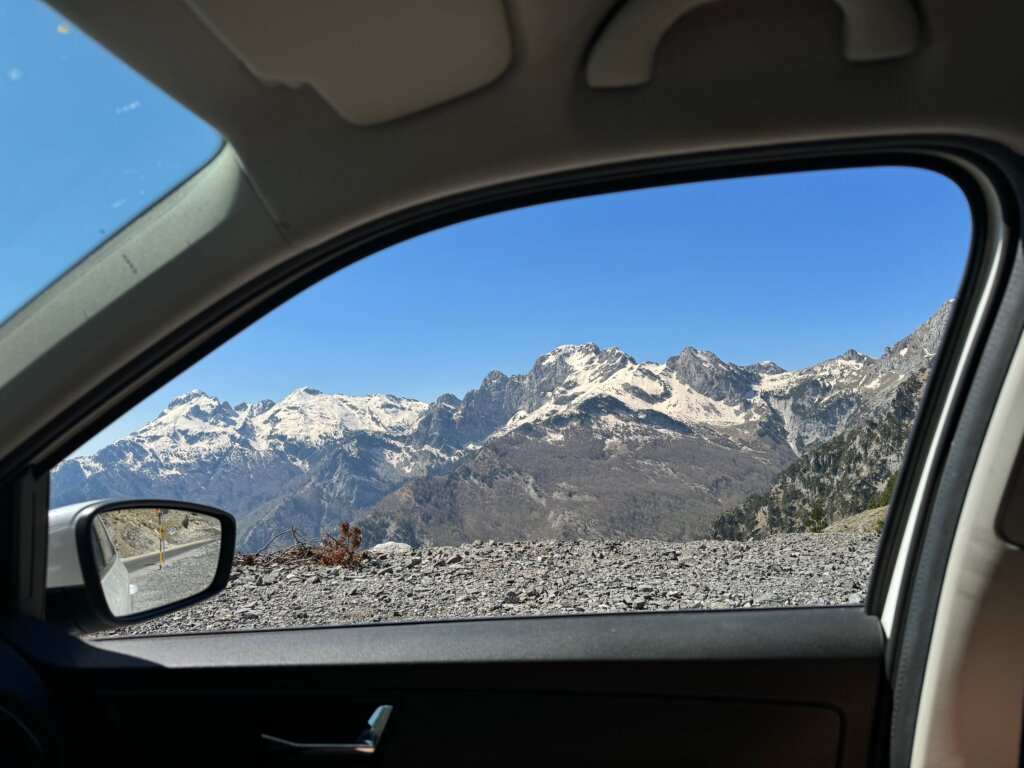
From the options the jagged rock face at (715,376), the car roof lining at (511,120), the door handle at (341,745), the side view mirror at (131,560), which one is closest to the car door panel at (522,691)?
the door handle at (341,745)

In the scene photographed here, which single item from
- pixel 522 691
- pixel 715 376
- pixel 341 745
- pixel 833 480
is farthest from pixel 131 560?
pixel 833 480

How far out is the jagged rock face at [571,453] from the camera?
2.71 meters

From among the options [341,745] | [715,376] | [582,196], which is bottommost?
[341,745]

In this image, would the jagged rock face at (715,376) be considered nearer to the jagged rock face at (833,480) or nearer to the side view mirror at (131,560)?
the jagged rock face at (833,480)

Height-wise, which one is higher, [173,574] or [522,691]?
[173,574]

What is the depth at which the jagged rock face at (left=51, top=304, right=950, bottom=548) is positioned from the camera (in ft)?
8.91

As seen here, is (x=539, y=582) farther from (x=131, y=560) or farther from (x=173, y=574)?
(x=131, y=560)

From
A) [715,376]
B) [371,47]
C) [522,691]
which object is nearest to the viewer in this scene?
[371,47]

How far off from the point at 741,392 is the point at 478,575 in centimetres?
143

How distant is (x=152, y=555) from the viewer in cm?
196

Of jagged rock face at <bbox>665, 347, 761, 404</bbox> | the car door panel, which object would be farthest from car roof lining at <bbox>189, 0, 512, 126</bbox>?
jagged rock face at <bbox>665, 347, 761, 404</bbox>

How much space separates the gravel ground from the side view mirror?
0.92 feet

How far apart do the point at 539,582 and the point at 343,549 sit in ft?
3.27

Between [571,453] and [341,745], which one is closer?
[341,745]
